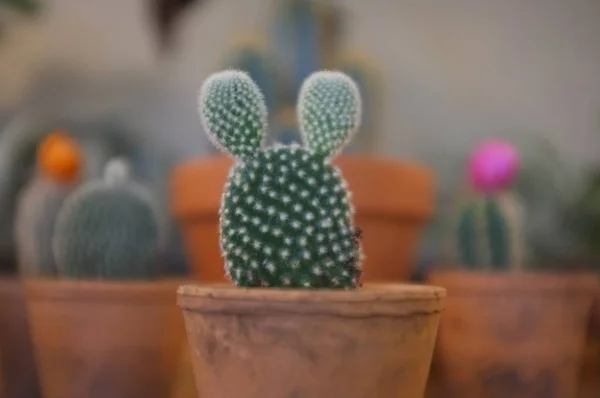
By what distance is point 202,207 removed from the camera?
1.21 meters

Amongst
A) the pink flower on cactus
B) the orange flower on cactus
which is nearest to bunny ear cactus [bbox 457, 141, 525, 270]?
the pink flower on cactus

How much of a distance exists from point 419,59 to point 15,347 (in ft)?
2.76

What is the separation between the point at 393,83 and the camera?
4.83 ft

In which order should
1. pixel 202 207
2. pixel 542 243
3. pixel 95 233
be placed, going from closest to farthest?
1. pixel 95 233
2. pixel 202 207
3. pixel 542 243

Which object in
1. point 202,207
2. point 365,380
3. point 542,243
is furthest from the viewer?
point 542,243

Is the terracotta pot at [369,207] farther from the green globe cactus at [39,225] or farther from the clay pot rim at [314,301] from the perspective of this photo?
the clay pot rim at [314,301]

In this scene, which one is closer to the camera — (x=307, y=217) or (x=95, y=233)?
(x=307, y=217)

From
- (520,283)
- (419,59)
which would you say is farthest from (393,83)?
(520,283)

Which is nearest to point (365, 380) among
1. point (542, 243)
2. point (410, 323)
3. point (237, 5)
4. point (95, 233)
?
point (410, 323)

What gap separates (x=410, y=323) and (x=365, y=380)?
7 cm

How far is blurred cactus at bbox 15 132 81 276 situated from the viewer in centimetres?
119

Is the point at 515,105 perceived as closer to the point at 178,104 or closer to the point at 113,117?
the point at 178,104

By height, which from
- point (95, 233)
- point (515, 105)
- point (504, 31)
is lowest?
point (95, 233)

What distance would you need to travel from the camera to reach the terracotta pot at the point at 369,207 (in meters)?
1.16
